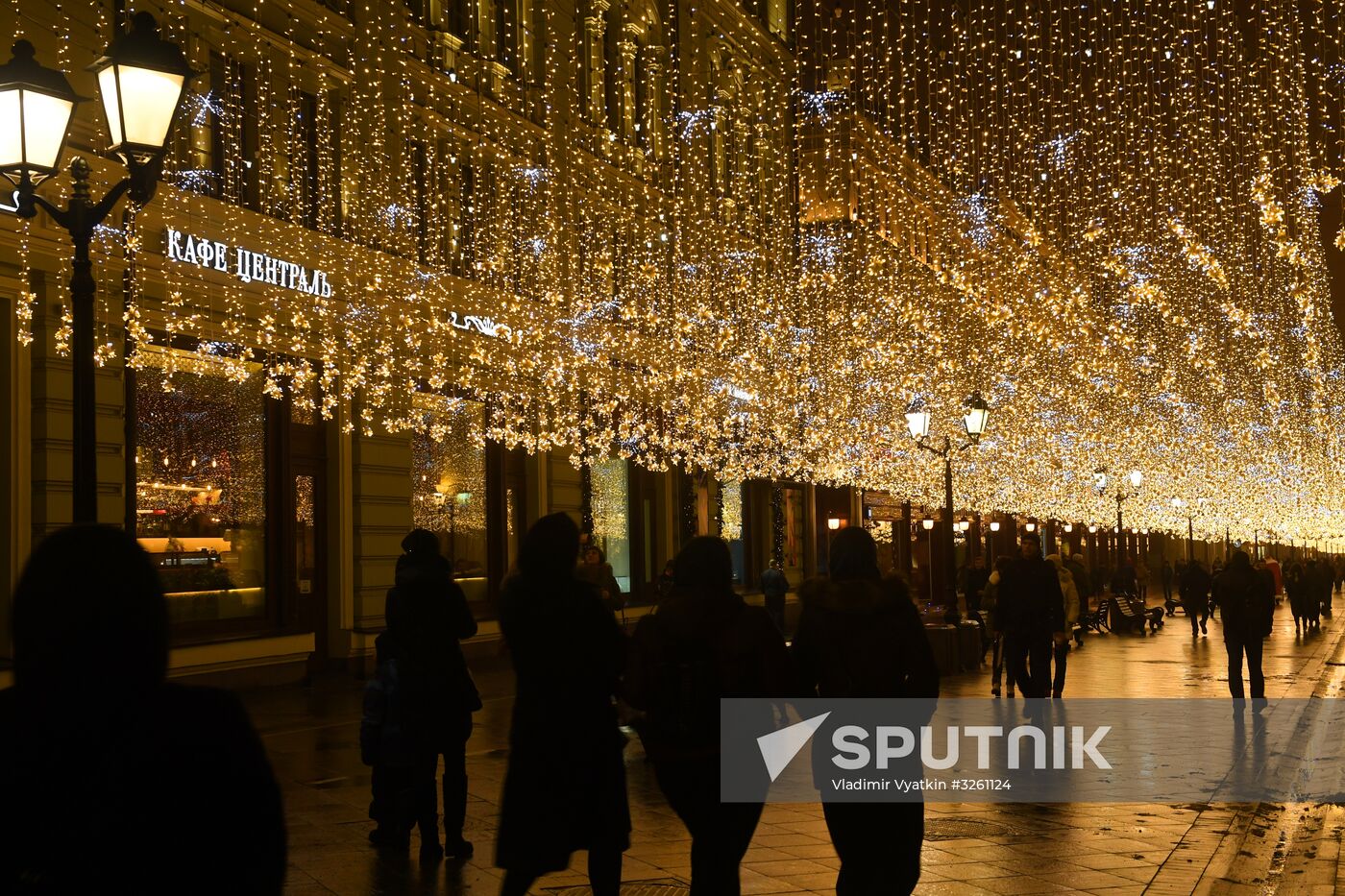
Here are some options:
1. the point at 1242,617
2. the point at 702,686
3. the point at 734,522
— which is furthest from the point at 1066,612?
the point at 734,522

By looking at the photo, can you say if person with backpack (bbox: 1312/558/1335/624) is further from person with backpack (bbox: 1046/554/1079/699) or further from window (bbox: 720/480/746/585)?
person with backpack (bbox: 1046/554/1079/699)

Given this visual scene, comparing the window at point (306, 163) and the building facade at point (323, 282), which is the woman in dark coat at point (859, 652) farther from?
the window at point (306, 163)

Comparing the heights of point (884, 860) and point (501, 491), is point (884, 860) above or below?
below

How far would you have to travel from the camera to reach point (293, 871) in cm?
762

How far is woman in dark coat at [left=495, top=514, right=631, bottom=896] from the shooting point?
5477mm

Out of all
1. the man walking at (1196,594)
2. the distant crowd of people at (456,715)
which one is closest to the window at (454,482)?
the distant crowd of people at (456,715)

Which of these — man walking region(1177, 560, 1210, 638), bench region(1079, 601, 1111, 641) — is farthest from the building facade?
man walking region(1177, 560, 1210, 638)

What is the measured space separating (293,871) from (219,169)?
11905 millimetres

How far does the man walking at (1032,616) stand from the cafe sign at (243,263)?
972 cm

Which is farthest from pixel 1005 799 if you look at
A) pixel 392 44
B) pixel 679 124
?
pixel 679 124

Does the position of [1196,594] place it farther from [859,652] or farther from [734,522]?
[859,652]

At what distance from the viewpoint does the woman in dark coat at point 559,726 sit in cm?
548

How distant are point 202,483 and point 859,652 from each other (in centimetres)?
1321

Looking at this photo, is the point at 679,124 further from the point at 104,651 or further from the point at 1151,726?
the point at 104,651
